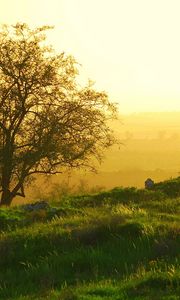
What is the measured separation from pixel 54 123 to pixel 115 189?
25.4ft

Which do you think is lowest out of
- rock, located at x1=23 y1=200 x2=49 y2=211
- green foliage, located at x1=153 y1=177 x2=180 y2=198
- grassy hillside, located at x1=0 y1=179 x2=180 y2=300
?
grassy hillside, located at x1=0 y1=179 x2=180 y2=300

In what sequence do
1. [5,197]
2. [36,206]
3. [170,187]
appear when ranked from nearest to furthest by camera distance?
[36,206] → [170,187] → [5,197]

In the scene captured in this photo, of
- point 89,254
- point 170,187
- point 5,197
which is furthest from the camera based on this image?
point 5,197

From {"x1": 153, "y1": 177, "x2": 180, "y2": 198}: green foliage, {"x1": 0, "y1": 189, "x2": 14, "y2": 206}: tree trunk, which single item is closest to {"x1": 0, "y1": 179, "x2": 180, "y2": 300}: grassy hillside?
{"x1": 153, "y1": 177, "x2": 180, "y2": 198}: green foliage

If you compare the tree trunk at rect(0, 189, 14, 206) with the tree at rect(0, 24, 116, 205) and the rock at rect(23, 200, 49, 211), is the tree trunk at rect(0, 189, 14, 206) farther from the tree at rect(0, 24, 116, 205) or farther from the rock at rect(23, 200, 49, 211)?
the rock at rect(23, 200, 49, 211)

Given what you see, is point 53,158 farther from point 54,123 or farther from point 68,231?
point 68,231

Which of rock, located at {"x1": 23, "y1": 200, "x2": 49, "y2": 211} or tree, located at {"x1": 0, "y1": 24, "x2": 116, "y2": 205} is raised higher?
tree, located at {"x1": 0, "y1": 24, "x2": 116, "y2": 205}

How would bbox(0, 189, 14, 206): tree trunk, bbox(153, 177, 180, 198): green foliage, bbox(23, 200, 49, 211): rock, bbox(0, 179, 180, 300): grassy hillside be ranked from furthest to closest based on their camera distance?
bbox(0, 189, 14, 206): tree trunk → bbox(153, 177, 180, 198): green foliage → bbox(23, 200, 49, 211): rock → bbox(0, 179, 180, 300): grassy hillside

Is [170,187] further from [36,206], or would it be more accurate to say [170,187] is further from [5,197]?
[5,197]

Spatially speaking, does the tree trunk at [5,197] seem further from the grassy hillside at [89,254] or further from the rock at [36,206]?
the grassy hillside at [89,254]

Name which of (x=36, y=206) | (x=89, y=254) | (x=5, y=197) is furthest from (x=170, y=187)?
(x=89, y=254)

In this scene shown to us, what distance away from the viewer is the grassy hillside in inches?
388

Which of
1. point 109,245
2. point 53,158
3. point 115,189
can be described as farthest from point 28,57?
point 109,245

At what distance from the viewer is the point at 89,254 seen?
12.8 meters
